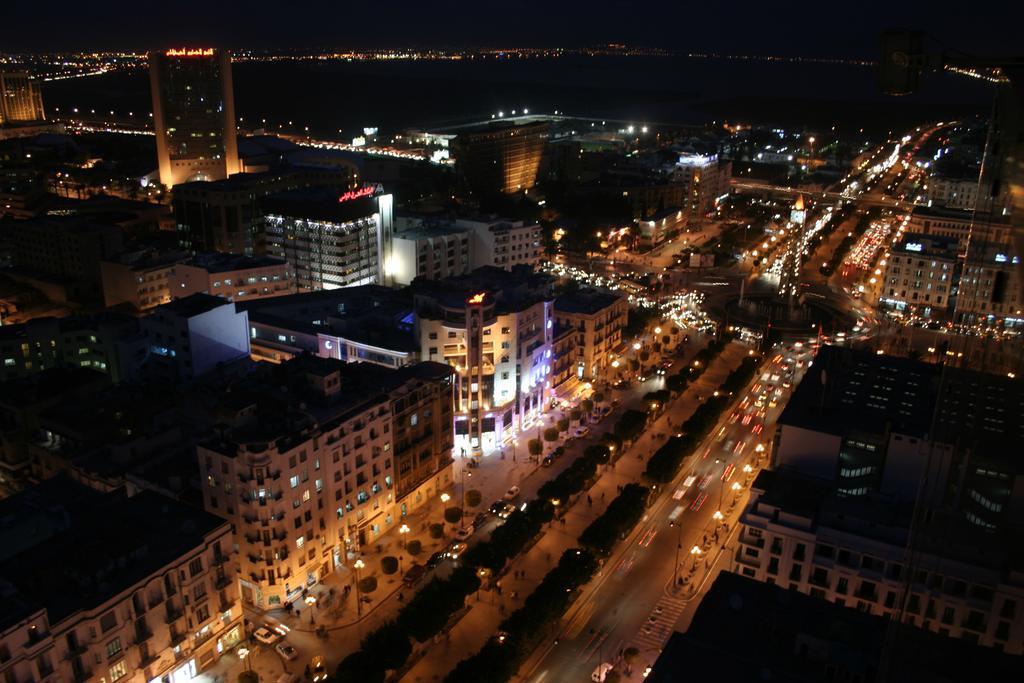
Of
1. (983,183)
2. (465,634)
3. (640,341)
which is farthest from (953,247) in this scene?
(983,183)

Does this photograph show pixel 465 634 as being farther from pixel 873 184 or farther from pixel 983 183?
pixel 873 184

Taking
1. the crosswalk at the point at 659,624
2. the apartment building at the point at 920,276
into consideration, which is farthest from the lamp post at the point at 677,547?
the apartment building at the point at 920,276

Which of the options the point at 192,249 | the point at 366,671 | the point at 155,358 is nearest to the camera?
the point at 366,671

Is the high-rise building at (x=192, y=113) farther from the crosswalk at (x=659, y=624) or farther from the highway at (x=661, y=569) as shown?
the crosswalk at (x=659, y=624)

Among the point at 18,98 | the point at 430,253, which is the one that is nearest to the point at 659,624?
the point at 430,253

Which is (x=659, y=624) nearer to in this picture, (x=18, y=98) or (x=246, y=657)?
(x=246, y=657)

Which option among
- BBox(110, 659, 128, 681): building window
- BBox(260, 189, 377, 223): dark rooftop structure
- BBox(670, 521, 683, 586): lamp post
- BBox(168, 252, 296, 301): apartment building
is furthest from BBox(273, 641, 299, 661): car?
BBox(260, 189, 377, 223): dark rooftop structure
